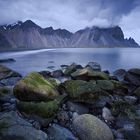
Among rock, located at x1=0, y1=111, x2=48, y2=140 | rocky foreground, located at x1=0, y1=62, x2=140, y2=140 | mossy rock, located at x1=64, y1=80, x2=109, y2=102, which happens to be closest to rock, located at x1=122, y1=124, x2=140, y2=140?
rocky foreground, located at x1=0, y1=62, x2=140, y2=140

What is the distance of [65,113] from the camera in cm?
1215

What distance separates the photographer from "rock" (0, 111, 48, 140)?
8.70 metres

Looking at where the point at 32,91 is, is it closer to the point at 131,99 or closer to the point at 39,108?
the point at 39,108

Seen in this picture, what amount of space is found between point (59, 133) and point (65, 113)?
6.21 feet

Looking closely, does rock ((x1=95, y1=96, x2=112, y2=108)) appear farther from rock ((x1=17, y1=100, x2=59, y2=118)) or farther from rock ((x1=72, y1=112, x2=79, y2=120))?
rock ((x1=17, y1=100, x2=59, y2=118))

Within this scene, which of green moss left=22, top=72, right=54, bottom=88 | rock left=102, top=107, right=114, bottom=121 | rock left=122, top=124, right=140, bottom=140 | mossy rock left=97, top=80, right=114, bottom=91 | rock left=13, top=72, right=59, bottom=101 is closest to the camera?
rock left=122, top=124, right=140, bottom=140

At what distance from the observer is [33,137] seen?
898cm

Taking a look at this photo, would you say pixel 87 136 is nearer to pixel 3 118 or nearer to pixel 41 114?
pixel 41 114

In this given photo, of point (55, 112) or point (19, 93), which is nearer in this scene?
point (55, 112)

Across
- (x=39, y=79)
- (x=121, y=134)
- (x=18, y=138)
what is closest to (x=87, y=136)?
(x=121, y=134)

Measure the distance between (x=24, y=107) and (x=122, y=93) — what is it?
8.49 metres

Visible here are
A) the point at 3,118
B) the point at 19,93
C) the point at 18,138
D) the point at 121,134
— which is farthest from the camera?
the point at 19,93

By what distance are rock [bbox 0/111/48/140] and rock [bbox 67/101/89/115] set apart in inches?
142

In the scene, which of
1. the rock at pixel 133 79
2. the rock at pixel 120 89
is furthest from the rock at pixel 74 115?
the rock at pixel 133 79
